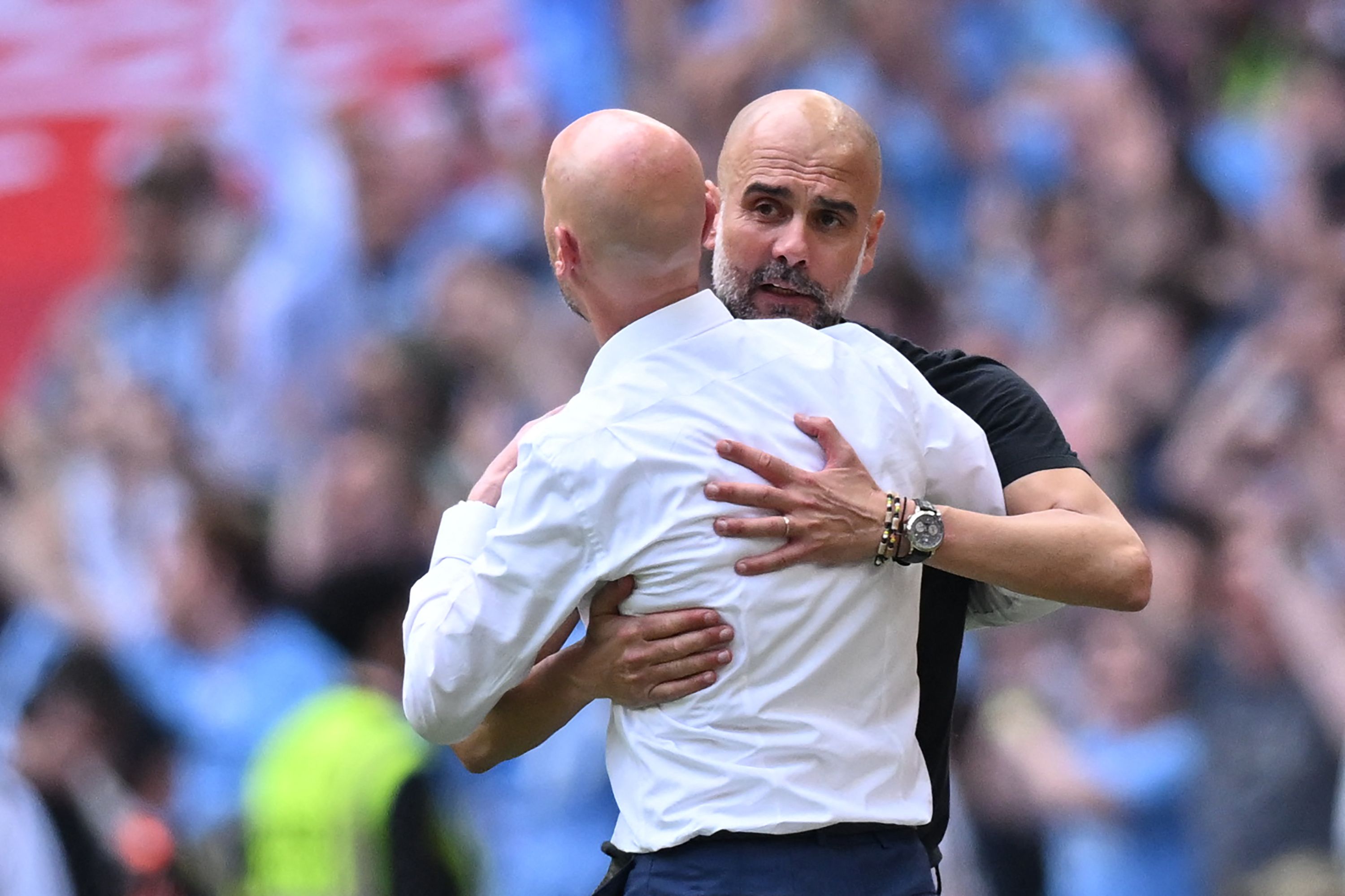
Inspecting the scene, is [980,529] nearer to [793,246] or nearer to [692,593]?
[692,593]

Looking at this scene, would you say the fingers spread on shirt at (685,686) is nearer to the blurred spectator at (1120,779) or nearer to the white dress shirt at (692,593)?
the white dress shirt at (692,593)

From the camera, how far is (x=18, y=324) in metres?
7.89

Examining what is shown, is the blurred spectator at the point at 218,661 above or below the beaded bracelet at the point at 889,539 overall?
below

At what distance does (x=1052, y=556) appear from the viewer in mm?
2537

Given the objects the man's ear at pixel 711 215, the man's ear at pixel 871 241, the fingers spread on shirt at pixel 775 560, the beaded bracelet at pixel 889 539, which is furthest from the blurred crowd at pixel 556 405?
the fingers spread on shirt at pixel 775 560

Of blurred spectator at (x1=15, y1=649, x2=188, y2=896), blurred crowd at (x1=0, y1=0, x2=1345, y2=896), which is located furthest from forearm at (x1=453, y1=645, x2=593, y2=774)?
blurred spectator at (x1=15, y1=649, x2=188, y2=896)

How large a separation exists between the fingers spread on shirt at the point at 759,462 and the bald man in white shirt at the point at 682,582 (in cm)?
2

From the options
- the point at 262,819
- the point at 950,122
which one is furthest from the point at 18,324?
→ the point at 950,122

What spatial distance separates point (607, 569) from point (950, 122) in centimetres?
554

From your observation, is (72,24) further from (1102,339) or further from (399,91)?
(1102,339)

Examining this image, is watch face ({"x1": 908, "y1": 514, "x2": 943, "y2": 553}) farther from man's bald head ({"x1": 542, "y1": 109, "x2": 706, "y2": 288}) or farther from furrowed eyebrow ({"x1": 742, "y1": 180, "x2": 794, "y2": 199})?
furrowed eyebrow ({"x1": 742, "y1": 180, "x2": 794, "y2": 199})

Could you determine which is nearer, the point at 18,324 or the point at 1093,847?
the point at 1093,847

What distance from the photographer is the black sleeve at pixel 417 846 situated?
724 cm

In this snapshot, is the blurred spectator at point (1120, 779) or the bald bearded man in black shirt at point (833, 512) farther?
the blurred spectator at point (1120, 779)
